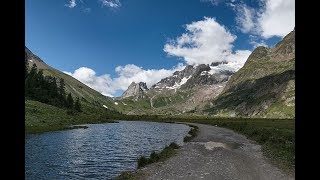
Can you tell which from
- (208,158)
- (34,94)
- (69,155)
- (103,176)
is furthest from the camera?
(34,94)

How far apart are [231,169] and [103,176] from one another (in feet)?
45.7

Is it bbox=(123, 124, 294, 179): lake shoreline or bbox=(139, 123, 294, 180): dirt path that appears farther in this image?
bbox=(123, 124, 294, 179): lake shoreline

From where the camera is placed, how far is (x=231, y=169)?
35.2 m

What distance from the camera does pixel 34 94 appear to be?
19312 centimetres

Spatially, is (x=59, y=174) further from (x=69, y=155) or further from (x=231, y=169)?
(x=231, y=169)

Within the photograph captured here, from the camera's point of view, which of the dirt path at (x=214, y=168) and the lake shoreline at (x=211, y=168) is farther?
the lake shoreline at (x=211, y=168)
